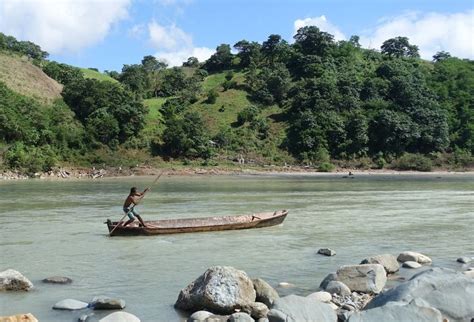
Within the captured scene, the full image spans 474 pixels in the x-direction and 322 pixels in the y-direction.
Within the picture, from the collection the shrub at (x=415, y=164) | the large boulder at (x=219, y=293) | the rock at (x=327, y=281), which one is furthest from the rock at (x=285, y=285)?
the shrub at (x=415, y=164)

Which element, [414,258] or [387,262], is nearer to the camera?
[387,262]

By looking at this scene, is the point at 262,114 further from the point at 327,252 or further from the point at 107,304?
the point at 107,304

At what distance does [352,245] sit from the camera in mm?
19266

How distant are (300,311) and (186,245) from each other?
10122 millimetres

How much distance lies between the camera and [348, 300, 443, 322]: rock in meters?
8.33

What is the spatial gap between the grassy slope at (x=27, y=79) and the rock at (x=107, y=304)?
80526mm

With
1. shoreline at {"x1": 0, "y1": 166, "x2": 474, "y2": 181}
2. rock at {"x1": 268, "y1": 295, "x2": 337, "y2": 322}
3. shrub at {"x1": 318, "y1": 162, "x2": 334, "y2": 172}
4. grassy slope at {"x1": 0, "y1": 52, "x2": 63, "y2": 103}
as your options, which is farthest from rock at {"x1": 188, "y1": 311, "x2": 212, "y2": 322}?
grassy slope at {"x1": 0, "y1": 52, "x2": 63, "y2": 103}

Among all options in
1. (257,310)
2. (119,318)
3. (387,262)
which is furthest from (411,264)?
(119,318)

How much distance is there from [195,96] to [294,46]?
27.7 meters

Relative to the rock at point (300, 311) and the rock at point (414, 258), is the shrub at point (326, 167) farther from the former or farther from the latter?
the rock at point (300, 311)

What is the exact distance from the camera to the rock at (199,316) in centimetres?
1027

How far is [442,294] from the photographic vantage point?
969 centimetres

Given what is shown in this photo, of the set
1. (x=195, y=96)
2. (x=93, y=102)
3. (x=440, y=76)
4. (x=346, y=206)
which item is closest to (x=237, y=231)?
(x=346, y=206)

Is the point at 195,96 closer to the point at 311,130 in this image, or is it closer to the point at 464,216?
the point at 311,130
